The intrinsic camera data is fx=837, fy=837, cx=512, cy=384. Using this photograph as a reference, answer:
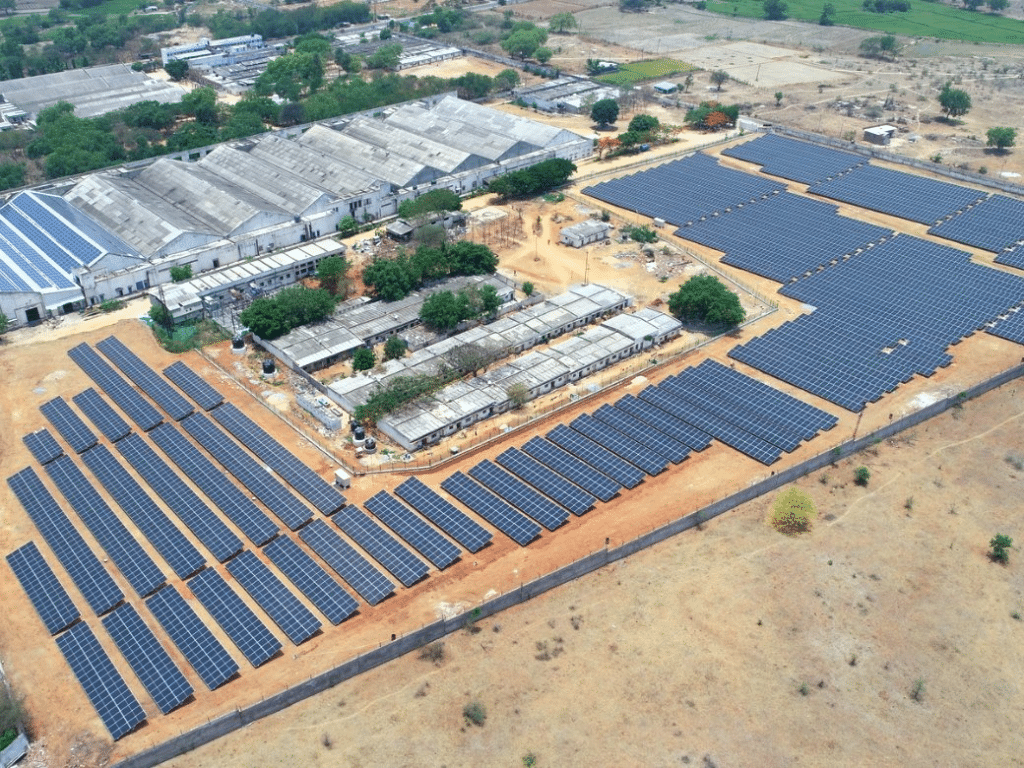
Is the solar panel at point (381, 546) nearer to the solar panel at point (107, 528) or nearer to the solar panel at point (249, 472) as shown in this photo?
the solar panel at point (249, 472)

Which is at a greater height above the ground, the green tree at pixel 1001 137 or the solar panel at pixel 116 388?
the green tree at pixel 1001 137

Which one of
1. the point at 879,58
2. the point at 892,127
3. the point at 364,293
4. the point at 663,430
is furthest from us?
the point at 879,58

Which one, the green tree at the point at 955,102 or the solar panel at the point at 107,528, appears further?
the green tree at the point at 955,102

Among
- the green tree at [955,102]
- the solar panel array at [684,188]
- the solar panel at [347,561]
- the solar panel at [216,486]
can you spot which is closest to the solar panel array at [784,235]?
the solar panel array at [684,188]

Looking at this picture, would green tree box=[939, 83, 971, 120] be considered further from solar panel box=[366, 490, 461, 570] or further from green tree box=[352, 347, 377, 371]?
solar panel box=[366, 490, 461, 570]

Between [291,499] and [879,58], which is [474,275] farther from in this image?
[879,58]

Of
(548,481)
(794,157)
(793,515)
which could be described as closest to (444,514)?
(548,481)

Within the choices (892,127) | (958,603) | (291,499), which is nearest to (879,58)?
(892,127)
